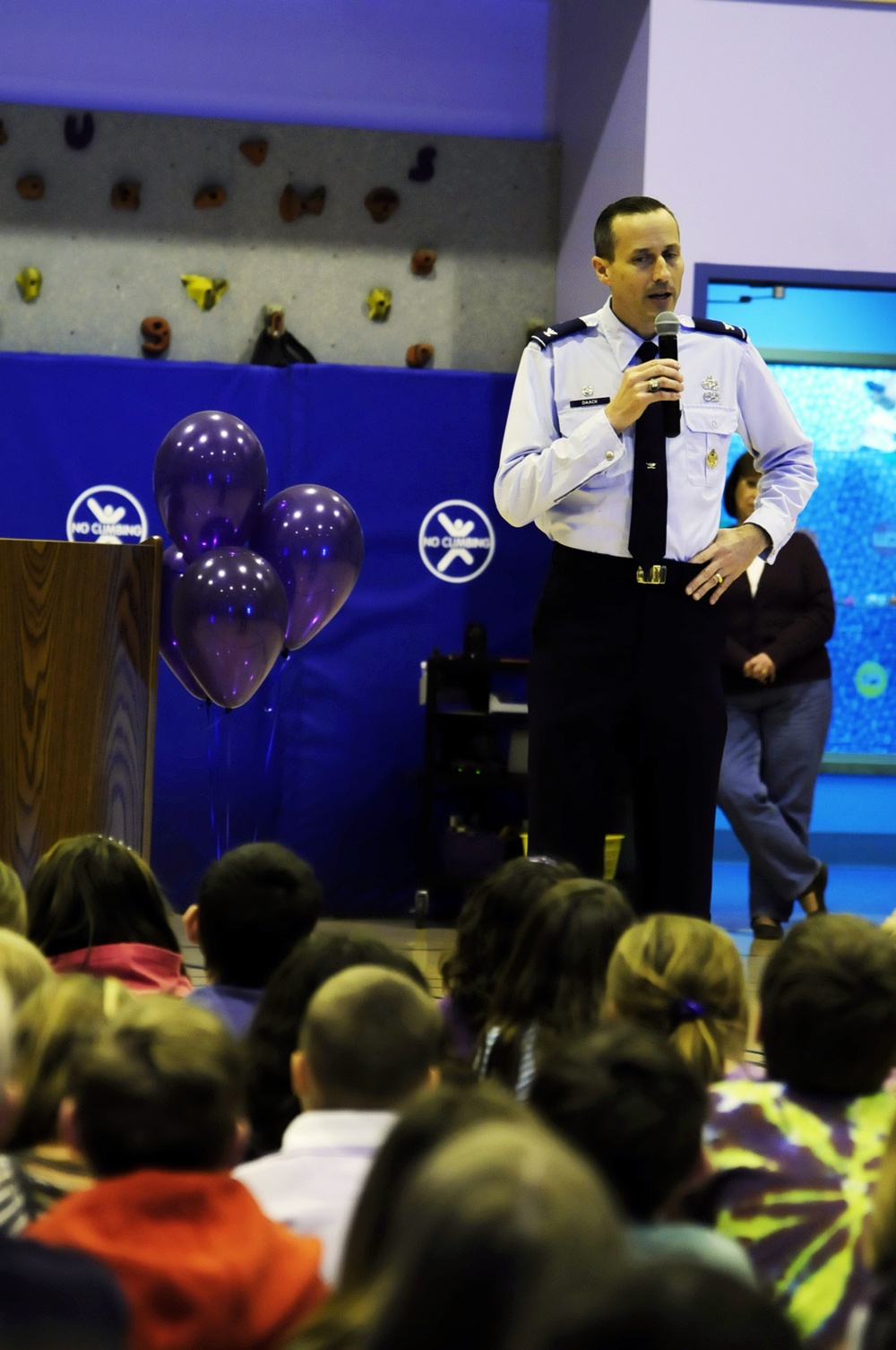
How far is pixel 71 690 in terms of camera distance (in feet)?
11.2

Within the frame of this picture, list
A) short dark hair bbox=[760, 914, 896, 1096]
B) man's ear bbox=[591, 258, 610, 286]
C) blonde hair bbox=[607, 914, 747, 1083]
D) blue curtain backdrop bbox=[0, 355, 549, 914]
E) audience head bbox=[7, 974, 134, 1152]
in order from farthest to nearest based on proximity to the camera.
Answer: blue curtain backdrop bbox=[0, 355, 549, 914]
man's ear bbox=[591, 258, 610, 286]
blonde hair bbox=[607, 914, 747, 1083]
short dark hair bbox=[760, 914, 896, 1096]
audience head bbox=[7, 974, 134, 1152]

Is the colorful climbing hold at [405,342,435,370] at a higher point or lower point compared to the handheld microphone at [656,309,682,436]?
higher

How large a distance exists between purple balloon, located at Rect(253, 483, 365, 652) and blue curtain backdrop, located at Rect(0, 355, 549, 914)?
1415 mm

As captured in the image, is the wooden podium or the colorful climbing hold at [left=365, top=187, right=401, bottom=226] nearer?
the wooden podium

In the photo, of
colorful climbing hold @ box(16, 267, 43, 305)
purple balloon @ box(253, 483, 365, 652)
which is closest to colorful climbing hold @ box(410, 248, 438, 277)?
colorful climbing hold @ box(16, 267, 43, 305)

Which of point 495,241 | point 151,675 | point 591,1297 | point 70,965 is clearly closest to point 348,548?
point 151,675

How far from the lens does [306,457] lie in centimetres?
570

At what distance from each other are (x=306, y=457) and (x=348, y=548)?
1562 mm

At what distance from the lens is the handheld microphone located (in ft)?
9.39

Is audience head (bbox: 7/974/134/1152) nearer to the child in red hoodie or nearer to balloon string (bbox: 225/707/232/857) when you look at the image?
the child in red hoodie

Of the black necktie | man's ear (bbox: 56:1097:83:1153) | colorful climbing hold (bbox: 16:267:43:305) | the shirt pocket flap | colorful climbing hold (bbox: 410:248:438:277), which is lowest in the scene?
man's ear (bbox: 56:1097:83:1153)

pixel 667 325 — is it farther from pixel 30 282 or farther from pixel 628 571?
pixel 30 282

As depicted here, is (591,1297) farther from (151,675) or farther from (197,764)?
(197,764)

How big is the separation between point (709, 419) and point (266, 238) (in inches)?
152
